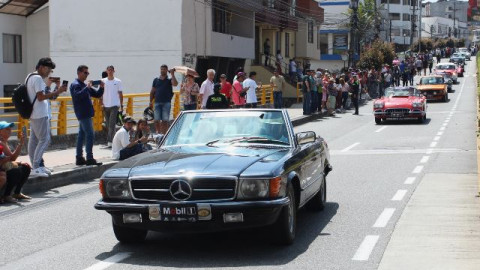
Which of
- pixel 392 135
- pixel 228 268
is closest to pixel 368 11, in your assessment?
pixel 392 135

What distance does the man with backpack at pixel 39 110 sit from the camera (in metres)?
12.5

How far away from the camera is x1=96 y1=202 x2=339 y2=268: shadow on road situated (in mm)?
7492

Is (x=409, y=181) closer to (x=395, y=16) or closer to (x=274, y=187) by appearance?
(x=274, y=187)

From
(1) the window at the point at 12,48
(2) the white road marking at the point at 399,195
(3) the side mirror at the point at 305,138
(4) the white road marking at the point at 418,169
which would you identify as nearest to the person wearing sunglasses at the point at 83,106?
(2) the white road marking at the point at 399,195

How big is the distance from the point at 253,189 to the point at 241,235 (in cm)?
137

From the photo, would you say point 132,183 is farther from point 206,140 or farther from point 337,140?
point 337,140

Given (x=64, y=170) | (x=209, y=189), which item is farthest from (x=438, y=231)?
(x=64, y=170)

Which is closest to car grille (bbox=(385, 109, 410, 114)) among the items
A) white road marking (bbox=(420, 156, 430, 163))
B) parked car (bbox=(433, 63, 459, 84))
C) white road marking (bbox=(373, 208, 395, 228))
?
white road marking (bbox=(420, 156, 430, 163))

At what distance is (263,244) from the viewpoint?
826 cm

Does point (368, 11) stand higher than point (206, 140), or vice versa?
point (368, 11)

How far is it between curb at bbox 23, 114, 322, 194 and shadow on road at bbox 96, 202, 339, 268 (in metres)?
4.17

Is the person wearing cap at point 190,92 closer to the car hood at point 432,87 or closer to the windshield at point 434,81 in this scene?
the car hood at point 432,87

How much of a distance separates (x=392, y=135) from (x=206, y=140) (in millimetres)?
14696

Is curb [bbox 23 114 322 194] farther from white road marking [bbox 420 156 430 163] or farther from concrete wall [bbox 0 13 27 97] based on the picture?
concrete wall [bbox 0 13 27 97]
